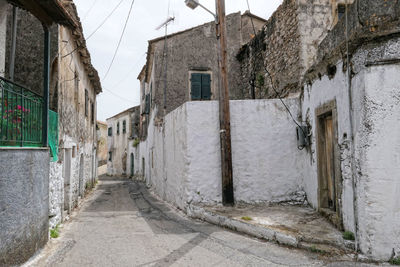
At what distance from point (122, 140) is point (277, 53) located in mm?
24871

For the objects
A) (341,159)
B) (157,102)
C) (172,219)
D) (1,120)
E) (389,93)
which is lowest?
(172,219)

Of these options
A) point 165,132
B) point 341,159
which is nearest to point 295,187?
point 341,159

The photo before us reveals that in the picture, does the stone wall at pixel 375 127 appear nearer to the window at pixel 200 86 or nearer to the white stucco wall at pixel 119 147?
the window at pixel 200 86

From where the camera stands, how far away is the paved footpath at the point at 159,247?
4809 millimetres

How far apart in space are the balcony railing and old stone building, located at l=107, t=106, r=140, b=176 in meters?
22.6

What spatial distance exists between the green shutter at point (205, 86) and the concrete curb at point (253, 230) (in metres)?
6.86

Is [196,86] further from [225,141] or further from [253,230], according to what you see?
[253,230]

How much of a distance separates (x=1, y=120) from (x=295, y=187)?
687 centimetres

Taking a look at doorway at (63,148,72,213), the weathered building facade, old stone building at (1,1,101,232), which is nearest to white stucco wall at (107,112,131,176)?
the weathered building facade

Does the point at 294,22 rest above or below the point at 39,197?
above

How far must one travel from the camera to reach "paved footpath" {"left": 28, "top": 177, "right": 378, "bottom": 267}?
481 centimetres

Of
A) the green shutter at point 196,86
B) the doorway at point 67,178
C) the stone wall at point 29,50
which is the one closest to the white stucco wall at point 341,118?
the stone wall at point 29,50

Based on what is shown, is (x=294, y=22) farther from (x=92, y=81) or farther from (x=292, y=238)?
(x=92, y=81)

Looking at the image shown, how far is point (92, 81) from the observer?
52.0 feet
